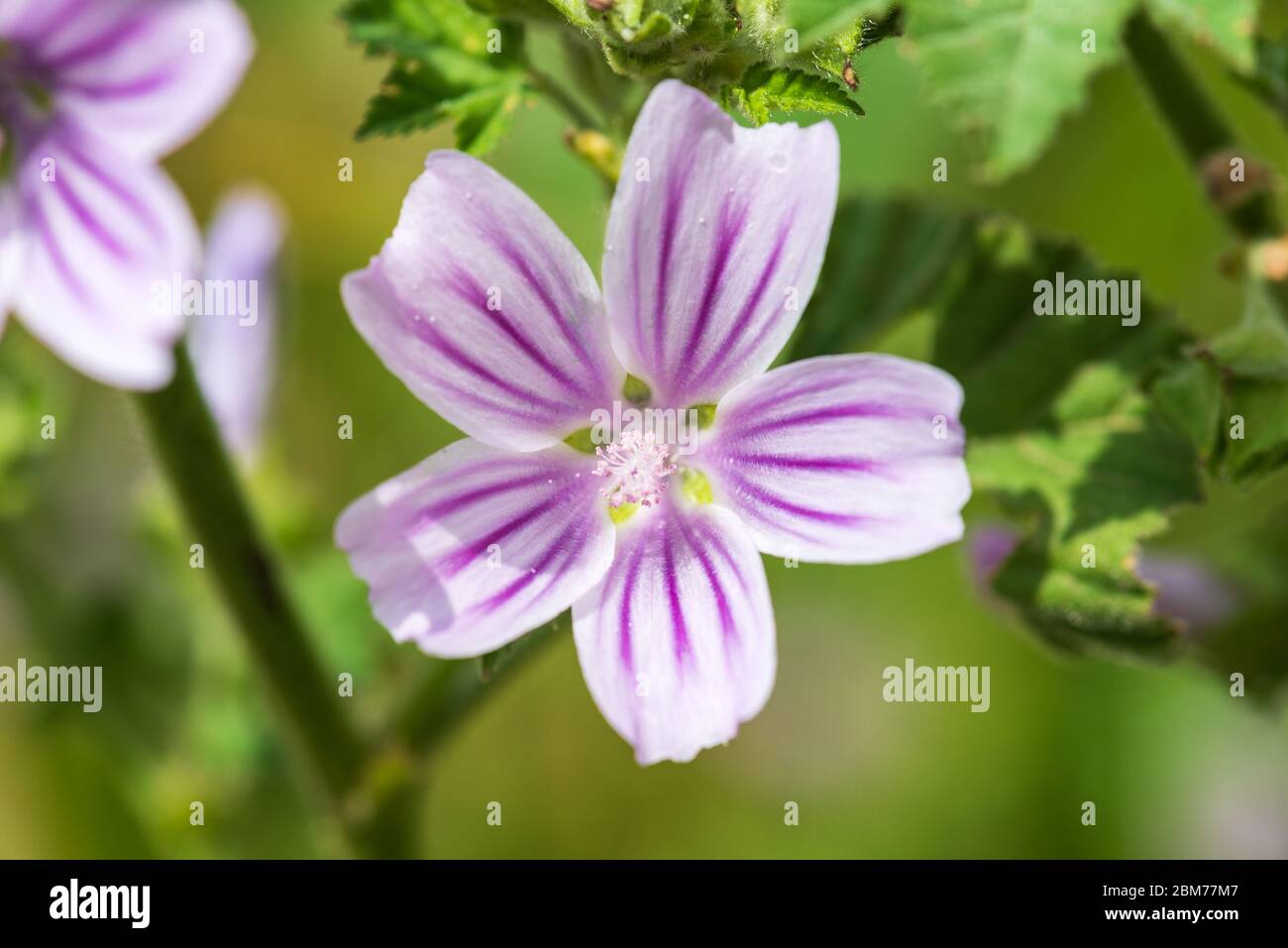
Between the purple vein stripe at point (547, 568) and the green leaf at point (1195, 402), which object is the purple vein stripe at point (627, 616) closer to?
the purple vein stripe at point (547, 568)

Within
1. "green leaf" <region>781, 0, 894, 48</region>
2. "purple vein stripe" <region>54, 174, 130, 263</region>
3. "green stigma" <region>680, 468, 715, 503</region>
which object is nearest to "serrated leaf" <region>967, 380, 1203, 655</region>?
"green stigma" <region>680, 468, 715, 503</region>

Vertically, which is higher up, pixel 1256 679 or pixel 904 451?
pixel 904 451

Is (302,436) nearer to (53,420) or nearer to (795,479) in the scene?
(53,420)

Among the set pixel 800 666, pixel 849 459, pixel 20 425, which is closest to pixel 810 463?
pixel 849 459

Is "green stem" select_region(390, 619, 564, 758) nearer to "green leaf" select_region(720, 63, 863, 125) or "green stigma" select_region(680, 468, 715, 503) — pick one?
"green stigma" select_region(680, 468, 715, 503)
